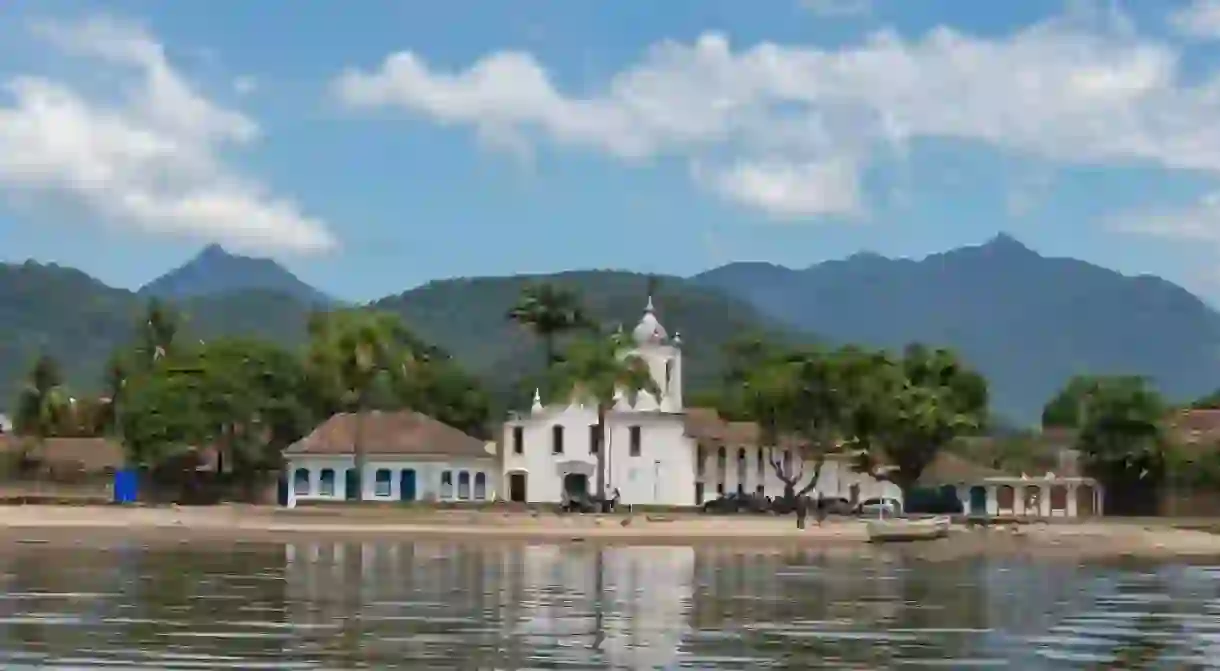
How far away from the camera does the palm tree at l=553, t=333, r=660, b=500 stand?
96312mm

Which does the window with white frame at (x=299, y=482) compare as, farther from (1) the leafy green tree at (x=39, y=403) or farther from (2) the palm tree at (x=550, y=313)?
(1) the leafy green tree at (x=39, y=403)

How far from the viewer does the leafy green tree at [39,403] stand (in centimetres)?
12731

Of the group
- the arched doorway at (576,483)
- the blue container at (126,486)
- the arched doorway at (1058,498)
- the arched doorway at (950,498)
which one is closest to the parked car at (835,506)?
the arched doorway at (950,498)

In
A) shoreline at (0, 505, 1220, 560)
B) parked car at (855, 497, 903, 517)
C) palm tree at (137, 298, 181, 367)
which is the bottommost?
shoreline at (0, 505, 1220, 560)

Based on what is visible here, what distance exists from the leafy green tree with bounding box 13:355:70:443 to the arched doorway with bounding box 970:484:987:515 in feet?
188

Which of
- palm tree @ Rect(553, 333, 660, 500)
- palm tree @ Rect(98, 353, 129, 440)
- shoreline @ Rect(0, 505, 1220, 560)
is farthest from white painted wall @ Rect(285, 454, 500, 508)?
Result: palm tree @ Rect(98, 353, 129, 440)

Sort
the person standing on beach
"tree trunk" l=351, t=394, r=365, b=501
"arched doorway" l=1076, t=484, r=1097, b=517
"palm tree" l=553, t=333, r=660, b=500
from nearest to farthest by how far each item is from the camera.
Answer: the person standing on beach, "palm tree" l=553, t=333, r=660, b=500, "tree trunk" l=351, t=394, r=365, b=501, "arched doorway" l=1076, t=484, r=1097, b=517

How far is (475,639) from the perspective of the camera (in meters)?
28.2

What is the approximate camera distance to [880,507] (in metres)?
99.4

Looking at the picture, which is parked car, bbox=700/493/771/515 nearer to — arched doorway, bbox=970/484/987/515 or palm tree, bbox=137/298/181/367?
arched doorway, bbox=970/484/987/515

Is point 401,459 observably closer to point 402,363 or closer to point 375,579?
point 402,363

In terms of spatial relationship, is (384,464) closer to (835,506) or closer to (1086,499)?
(835,506)

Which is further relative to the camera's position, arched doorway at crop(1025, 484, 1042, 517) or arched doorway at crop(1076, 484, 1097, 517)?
arched doorway at crop(1025, 484, 1042, 517)

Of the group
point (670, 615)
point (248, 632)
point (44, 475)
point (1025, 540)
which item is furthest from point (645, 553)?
point (44, 475)
